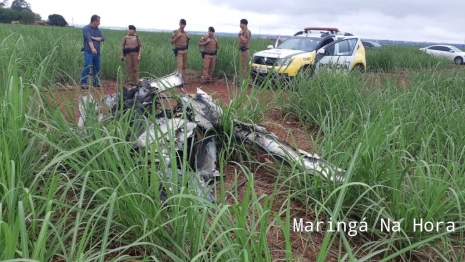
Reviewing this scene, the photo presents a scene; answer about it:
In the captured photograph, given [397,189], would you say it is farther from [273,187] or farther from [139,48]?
[139,48]

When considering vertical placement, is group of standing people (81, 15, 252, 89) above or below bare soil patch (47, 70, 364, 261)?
above

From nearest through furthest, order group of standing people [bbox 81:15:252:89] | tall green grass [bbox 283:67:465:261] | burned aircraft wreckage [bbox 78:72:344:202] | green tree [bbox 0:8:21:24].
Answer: tall green grass [bbox 283:67:465:261] → burned aircraft wreckage [bbox 78:72:344:202] → group of standing people [bbox 81:15:252:89] → green tree [bbox 0:8:21:24]

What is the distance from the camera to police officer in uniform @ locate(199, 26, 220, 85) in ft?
30.5

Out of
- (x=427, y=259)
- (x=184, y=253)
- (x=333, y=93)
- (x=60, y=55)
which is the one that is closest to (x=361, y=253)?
(x=427, y=259)

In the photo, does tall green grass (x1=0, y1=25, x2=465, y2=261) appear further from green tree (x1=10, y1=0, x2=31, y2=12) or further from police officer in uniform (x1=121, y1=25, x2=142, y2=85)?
green tree (x1=10, y1=0, x2=31, y2=12)

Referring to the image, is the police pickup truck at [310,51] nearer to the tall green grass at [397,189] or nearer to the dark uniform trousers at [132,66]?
the dark uniform trousers at [132,66]

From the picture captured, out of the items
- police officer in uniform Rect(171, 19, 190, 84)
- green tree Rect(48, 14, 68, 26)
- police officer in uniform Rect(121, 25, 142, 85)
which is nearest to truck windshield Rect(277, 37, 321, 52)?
police officer in uniform Rect(171, 19, 190, 84)

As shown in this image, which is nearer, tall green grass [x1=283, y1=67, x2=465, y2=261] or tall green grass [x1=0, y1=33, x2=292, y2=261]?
tall green grass [x1=0, y1=33, x2=292, y2=261]

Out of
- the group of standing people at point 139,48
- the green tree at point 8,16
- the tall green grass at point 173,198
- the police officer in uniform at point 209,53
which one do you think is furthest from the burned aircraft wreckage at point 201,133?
the green tree at point 8,16

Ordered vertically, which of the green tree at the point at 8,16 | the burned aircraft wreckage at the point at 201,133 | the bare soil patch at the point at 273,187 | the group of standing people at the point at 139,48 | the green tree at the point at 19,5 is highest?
the green tree at the point at 19,5

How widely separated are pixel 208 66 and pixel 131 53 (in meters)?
2.10

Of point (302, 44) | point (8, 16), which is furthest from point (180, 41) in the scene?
point (8, 16)

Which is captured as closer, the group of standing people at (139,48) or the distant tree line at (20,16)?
the group of standing people at (139,48)

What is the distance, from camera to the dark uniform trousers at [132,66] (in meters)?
8.16
